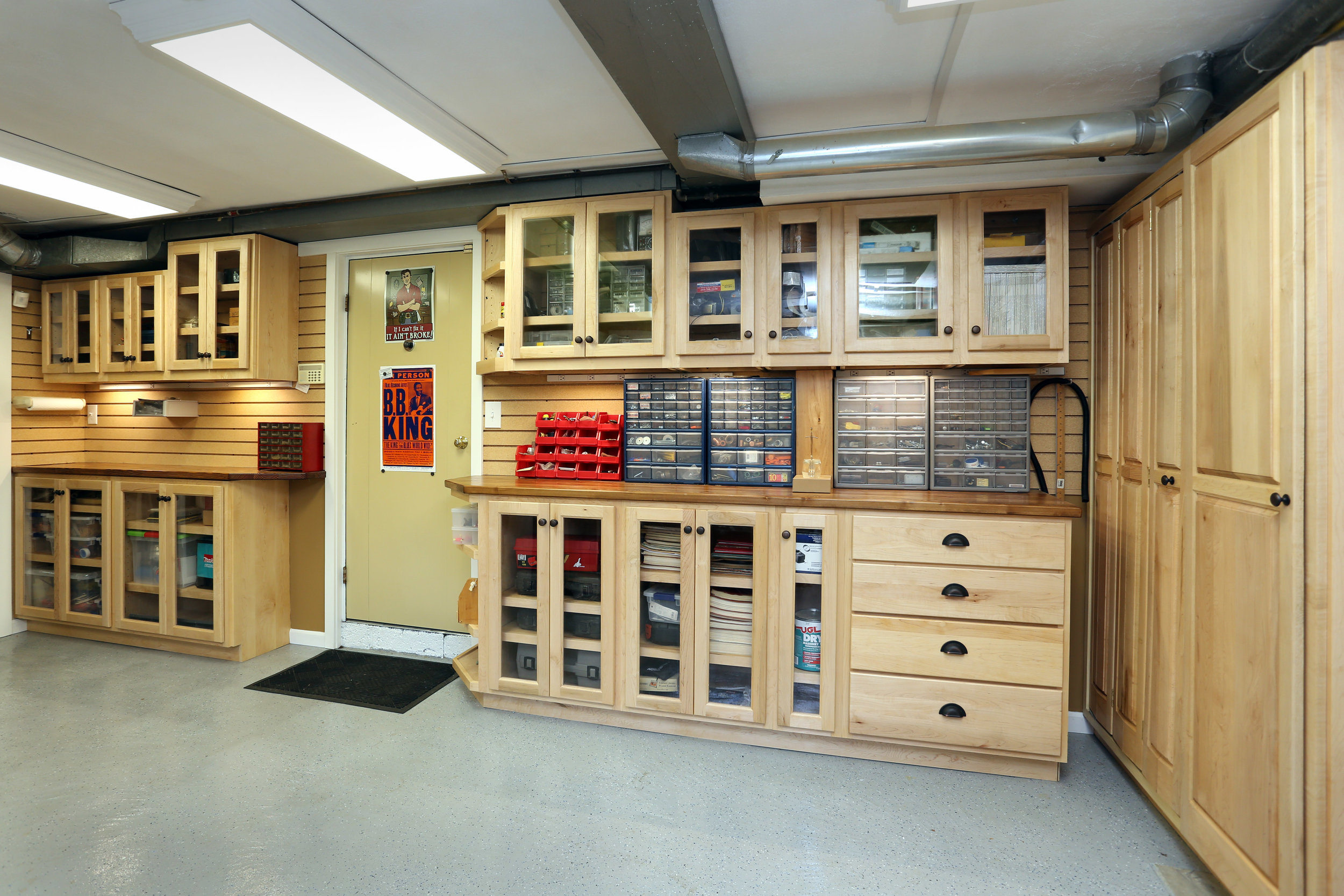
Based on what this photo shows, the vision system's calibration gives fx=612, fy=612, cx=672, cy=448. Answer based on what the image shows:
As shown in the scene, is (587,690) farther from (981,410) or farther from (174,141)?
(174,141)

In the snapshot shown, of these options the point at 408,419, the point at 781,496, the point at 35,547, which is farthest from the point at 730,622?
the point at 35,547

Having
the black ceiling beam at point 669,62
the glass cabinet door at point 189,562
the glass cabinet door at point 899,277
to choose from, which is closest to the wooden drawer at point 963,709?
the glass cabinet door at point 899,277

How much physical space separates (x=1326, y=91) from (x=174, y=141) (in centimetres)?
401

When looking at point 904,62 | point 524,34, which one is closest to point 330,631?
A: point 524,34

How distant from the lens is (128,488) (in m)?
3.73

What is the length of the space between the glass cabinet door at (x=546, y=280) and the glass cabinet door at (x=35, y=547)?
3432 millimetres

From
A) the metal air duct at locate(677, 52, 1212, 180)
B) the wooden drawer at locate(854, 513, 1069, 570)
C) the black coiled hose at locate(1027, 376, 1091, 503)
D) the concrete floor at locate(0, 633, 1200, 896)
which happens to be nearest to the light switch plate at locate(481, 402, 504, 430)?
the concrete floor at locate(0, 633, 1200, 896)

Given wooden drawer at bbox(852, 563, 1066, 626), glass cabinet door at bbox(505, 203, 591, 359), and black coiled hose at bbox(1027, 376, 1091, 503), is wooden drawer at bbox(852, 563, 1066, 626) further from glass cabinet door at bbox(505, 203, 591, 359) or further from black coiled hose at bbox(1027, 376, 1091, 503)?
glass cabinet door at bbox(505, 203, 591, 359)

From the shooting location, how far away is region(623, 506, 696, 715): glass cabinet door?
8.75 feet

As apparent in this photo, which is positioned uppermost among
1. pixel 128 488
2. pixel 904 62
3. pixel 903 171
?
pixel 904 62

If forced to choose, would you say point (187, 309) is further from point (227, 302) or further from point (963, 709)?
point (963, 709)

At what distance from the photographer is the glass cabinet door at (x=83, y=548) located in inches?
151

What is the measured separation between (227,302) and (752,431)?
3320mm

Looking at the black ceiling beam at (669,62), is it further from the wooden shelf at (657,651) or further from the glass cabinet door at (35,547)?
the glass cabinet door at (35,547)
